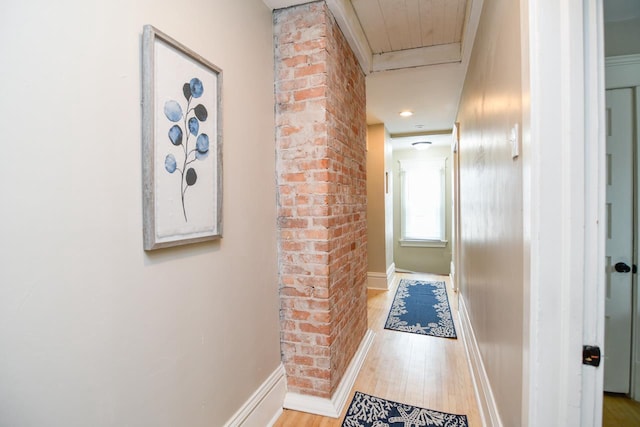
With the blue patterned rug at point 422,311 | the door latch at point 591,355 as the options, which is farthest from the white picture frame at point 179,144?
the blue patterned rug at point 422,311

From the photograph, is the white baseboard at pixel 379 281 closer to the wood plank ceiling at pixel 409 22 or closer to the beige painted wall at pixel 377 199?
the beige painted wall at pixel 377 199

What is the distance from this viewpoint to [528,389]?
3.17 feet

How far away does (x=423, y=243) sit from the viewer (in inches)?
243

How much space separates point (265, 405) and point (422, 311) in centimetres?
241

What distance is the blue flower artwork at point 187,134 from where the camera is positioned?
109cm

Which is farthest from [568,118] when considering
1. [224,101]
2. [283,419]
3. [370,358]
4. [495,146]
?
[370,358]

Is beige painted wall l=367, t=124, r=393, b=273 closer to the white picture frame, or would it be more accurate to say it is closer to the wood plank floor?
the wood plank floor

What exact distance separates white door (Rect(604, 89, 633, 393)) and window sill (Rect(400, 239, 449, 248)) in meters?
4.08

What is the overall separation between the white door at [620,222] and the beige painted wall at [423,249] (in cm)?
409

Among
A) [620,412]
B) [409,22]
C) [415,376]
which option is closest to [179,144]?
[409,22]

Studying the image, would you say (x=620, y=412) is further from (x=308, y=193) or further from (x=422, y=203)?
(x=422, y=203)

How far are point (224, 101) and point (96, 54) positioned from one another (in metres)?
0.57

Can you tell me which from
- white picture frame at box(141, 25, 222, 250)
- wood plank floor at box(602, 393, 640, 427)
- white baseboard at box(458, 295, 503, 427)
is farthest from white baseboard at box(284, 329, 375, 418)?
wood plank floor at box(602, 393, 640, 427)

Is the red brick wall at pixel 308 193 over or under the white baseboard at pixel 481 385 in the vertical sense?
over
